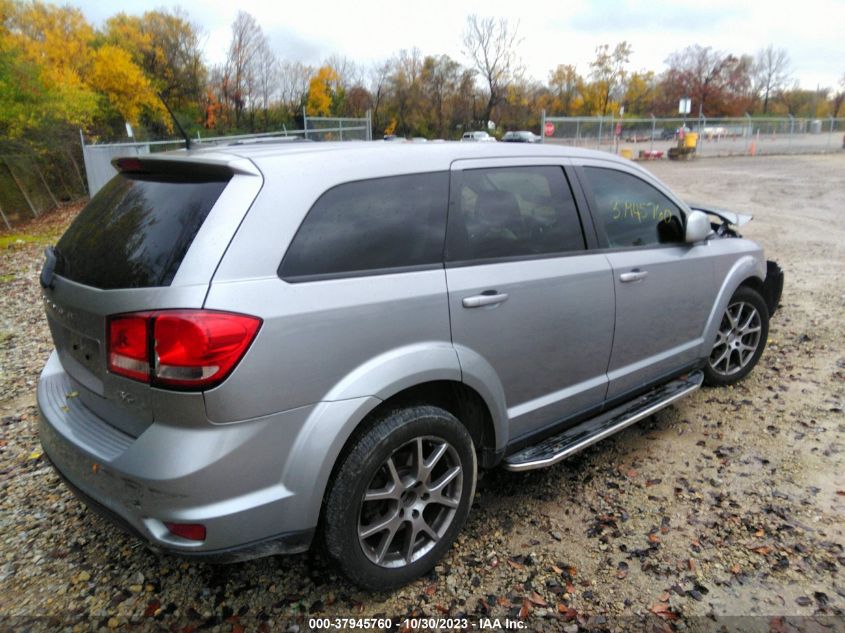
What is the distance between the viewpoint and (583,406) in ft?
10.4

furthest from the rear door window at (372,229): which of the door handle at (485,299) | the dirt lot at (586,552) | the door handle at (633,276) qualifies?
the dirt lot at (586,552)

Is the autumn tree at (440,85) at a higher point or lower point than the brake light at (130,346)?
higher

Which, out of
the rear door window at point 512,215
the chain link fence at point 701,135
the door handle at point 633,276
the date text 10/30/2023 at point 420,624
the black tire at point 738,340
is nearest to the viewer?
the date text 10/30/2023 at point 420,624

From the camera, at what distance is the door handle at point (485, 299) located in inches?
98.0

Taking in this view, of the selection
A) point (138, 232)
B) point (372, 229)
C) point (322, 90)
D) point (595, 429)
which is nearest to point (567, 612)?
point (595, 429)

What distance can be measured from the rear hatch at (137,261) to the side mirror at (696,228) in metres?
2.67

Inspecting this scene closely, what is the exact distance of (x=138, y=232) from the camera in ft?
7.26

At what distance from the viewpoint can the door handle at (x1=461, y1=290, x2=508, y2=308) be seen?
98.0 inches

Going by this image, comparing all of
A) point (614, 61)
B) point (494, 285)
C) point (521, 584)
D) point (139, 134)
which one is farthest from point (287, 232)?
point (614, 61)

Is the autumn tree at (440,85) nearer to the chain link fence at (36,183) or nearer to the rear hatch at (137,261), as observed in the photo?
the chain link fence at (36,183)

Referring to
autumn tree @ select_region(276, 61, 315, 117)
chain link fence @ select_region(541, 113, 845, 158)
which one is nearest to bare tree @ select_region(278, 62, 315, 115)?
autumn tree @ select_region(276, 61, 315, 117)

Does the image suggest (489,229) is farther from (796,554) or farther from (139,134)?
(139,134)

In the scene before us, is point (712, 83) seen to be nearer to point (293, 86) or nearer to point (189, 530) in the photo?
point (293, 86)

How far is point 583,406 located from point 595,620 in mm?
1122
